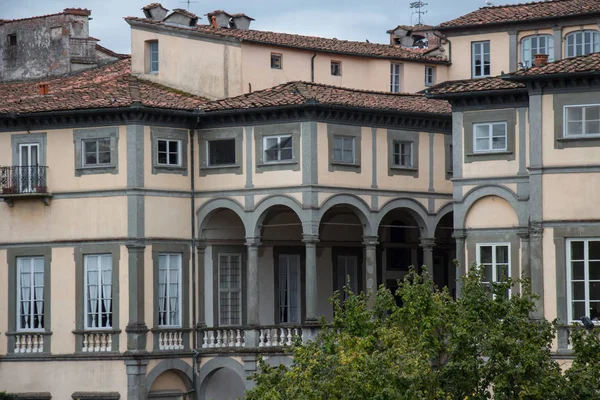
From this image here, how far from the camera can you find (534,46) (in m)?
66.2

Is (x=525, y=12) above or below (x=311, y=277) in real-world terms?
above

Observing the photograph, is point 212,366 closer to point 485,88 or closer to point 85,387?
point 85,387

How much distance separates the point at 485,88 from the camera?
185 feet

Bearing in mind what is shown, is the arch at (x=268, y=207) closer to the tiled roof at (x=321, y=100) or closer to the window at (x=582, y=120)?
the tiled roof at (x=321, y=100)

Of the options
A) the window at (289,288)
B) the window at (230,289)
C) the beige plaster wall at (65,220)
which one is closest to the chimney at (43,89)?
the beige plaster wall at (65,220)

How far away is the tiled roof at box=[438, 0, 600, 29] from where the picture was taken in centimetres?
6488

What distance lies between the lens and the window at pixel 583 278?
5184 cm

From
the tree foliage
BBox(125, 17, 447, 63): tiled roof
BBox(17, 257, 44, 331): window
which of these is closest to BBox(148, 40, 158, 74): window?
Result: BBox(125, 17, 447, 63): tiled roof

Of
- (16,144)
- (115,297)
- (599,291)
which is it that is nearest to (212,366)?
(115,297)

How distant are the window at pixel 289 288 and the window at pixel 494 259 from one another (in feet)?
33.2

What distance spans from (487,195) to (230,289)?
10.7 metres

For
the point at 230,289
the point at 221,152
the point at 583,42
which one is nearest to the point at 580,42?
the point at 583,42

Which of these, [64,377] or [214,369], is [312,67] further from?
[64,377]

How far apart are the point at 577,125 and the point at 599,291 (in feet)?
15.6
